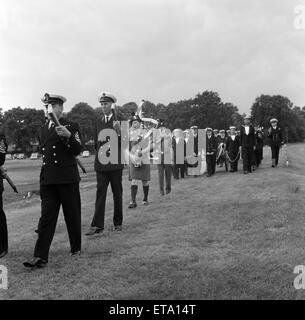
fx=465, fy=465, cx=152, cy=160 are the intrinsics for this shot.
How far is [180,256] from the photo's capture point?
6738 millimetres

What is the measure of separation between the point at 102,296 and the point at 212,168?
1652 cm

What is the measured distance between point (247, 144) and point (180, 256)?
14092 millimetres

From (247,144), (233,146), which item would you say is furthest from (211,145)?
(247,144)

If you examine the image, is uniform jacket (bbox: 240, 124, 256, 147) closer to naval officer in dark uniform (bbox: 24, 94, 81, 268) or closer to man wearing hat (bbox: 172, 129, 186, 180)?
man wearing hat (bbox: 172, 129, 186, 180)

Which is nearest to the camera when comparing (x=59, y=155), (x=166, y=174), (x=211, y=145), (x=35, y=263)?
(x=35, y=263)

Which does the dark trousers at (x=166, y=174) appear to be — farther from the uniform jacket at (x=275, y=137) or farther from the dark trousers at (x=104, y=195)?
the uniform jacket at (x=275, y=137)

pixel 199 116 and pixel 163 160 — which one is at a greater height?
pixel 199 116

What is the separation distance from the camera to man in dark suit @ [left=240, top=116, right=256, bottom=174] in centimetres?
1994

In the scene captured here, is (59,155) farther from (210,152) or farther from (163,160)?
(210,152)

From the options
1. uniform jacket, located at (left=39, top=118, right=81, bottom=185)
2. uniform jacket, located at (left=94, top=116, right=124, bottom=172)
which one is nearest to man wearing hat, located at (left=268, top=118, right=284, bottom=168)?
uniform jacket, located at (left=94, top=116, right=124, bottom=172)

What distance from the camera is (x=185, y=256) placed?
6.72m

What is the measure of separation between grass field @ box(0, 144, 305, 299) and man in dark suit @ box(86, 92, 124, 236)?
28 centimetres

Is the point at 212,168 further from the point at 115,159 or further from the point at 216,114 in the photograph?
the point at 216,114

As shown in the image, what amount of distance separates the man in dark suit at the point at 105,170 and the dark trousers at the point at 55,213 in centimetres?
148
